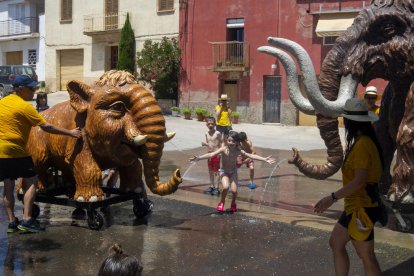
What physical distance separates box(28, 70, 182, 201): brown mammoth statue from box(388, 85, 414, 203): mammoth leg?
214 centimetres

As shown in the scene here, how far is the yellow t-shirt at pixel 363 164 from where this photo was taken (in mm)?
3861

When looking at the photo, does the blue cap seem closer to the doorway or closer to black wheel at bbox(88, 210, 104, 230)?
black wheel at bbox(88, 210, 104, 230)

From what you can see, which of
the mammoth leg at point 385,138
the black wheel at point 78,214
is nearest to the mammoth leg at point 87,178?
the black wheel at point 78,214

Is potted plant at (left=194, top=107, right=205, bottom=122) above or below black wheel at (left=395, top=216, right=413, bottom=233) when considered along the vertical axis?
above

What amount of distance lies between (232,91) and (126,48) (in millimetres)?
6510

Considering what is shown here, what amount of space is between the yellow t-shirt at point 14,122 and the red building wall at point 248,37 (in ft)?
61.6

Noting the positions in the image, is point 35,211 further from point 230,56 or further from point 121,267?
point 230,56

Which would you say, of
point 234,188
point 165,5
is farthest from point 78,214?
point 165,5

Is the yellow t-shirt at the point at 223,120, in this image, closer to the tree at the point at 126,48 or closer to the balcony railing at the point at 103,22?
the tree at the point at 126,48

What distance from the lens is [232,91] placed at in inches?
1037

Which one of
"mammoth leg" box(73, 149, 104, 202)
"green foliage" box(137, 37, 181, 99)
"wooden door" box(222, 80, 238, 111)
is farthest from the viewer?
"green foliage" box(137, 37, 181, 99)

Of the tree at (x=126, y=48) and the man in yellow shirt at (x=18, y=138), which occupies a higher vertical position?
the tree at (x=126, y=48)

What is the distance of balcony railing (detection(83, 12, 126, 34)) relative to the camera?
99.3 feet

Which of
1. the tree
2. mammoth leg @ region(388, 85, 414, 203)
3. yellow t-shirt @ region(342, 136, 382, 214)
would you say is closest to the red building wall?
the tree
